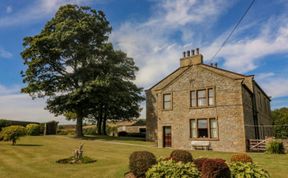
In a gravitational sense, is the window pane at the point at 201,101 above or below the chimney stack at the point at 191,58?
below

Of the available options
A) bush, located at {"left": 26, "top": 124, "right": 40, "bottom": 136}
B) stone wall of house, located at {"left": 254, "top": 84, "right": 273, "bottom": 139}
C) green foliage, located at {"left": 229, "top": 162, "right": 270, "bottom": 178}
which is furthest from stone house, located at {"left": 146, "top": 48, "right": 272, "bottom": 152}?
bush, located at {"left": 26, "top": 124, "right": 40, "bottom": 136}

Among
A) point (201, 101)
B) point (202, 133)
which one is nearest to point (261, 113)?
point (201, 101)

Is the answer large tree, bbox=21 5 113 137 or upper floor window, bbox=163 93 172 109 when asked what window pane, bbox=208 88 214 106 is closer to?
upper floor window, bbox=163 93 172 109

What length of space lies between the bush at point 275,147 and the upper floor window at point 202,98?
6.19 meters

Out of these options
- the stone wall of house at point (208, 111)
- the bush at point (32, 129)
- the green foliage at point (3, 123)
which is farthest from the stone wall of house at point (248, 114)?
the green foliage at point (3, 123)

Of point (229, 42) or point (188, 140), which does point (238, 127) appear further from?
point (229, 42)

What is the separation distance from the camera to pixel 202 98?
24969 mm

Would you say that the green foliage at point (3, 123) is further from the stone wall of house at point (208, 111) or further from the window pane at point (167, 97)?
the window pane at point (167, 97)

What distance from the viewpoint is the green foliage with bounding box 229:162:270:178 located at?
855 cm

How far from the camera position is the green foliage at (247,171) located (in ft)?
28.1

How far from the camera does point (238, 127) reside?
73.7ft

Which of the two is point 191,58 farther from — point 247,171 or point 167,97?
point 247,171

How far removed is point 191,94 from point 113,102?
12.1 m

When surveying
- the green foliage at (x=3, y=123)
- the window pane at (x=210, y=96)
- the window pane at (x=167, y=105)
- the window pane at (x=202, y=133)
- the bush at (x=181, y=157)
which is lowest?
the bush at (x=181, y=157)
